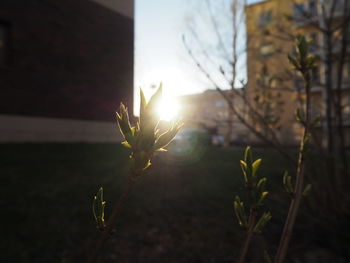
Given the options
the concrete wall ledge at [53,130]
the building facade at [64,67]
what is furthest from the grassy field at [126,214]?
the building facade at [64,67]

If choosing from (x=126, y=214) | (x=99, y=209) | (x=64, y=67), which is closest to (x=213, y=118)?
(x=99, y=209)

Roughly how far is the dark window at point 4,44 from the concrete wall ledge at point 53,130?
5.70ft

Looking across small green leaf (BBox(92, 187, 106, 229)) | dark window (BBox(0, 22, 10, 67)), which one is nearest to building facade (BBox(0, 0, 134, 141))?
dark window (BBox(0, 22, 10, 67))

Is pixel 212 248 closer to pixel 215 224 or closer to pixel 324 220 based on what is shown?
pixel 215 224

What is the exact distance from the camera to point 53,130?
31.2ft

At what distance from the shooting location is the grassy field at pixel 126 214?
11.7 ft

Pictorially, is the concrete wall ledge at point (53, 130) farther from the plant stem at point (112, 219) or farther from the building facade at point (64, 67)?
the plant stem at point (112, 219)

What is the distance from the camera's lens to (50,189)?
484 cm

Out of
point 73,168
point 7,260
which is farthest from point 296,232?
point 73,168

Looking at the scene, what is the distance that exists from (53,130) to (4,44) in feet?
Result: 9.91

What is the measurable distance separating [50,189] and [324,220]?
4204 mm

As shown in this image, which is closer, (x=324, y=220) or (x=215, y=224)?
(x=324, y=220)

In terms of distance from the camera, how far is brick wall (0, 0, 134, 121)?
28.3ft

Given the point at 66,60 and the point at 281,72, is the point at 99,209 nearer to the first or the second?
the point at 281,72
